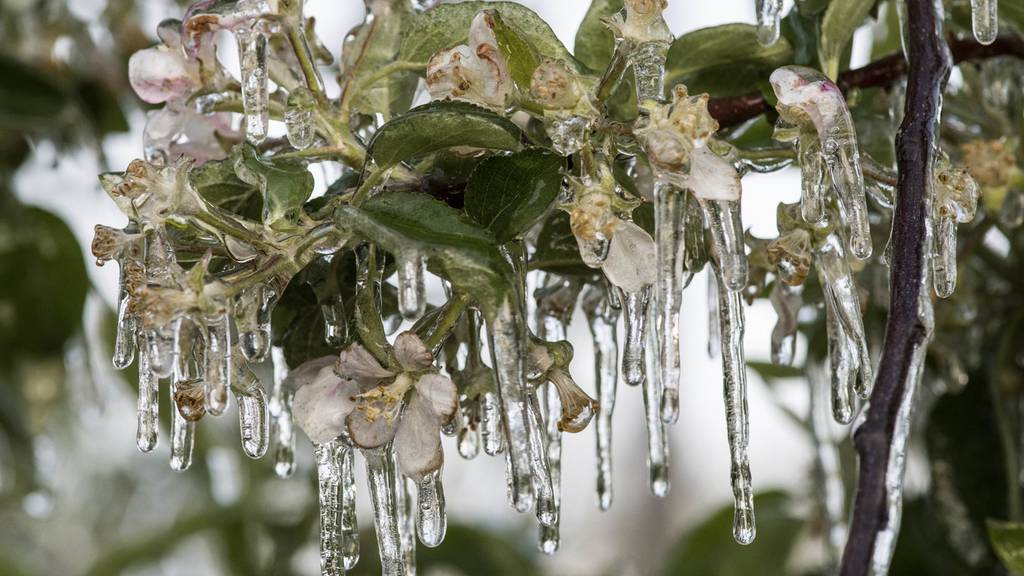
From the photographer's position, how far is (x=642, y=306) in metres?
0.34

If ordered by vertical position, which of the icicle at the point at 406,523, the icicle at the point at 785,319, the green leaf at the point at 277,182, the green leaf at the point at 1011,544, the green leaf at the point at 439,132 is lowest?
the green leaf at the point at 1011,544

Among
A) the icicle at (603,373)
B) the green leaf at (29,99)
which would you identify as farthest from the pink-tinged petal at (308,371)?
→ the green leaf at (29,99)

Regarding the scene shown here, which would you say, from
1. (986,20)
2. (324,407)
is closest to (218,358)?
(324,407)

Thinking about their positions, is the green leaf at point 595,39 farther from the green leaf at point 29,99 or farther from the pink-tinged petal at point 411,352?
the green leaf at point 29,99

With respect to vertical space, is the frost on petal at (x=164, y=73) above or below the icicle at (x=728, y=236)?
above

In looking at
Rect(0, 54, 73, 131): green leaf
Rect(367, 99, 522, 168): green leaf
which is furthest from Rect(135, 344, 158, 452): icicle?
Rect(0, 54, 73, 131): green leaf

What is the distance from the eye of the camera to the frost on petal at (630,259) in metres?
0.32

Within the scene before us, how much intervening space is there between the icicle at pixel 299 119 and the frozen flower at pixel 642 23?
0.09 m

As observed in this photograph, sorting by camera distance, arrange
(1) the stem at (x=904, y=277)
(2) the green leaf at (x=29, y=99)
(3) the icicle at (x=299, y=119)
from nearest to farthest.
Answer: (1) the stem at (x=904, y=277), (3) the icicle at (x=299, y=119), (2) the green leaf at (x=29, y=99)

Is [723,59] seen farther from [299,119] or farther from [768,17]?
[299,119]

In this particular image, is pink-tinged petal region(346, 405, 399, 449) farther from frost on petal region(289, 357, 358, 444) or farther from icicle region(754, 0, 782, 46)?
icicle region(754, 0, 782, 46)

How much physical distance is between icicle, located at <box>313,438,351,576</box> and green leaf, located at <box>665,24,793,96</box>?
0.59ft

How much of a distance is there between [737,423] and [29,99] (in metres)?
0.60

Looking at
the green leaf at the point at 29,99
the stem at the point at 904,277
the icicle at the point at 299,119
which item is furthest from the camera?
the green leaf at the point at 29,99
